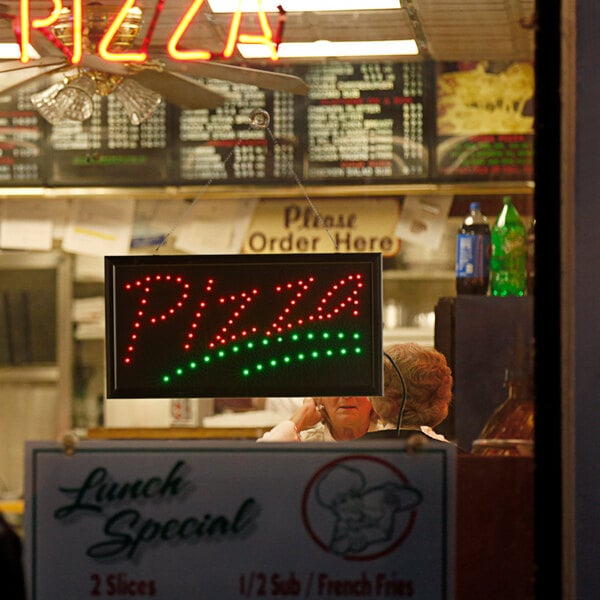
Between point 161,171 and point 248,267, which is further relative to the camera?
point 161,171

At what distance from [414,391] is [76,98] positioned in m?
1.45

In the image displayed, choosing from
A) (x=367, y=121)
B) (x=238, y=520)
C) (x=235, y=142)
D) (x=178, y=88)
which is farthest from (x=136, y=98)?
(x=238, y=520)

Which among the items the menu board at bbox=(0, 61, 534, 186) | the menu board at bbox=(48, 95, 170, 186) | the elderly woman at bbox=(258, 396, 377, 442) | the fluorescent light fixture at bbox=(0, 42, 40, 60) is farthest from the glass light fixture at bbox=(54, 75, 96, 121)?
the menu board at bbox=(48, 95, 170, 186)

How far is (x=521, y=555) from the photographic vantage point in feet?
6.45

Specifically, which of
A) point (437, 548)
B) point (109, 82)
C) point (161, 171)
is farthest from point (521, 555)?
point (161, 171)

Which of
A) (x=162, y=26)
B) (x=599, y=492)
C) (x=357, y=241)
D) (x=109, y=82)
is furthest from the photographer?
(x=357, y=241)

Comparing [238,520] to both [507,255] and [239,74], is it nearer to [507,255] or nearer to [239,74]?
[507,255]

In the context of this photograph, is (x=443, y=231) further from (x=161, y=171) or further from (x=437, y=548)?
(x=437, y=548)

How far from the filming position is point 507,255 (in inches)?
108

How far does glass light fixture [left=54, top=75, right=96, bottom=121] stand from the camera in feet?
10.9

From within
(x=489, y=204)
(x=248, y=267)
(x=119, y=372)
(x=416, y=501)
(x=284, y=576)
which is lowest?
(x=284, y=576)

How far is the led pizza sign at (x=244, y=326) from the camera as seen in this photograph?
2072 millimetres

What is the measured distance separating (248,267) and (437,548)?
2.13 feet

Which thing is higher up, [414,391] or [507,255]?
[507,255]
